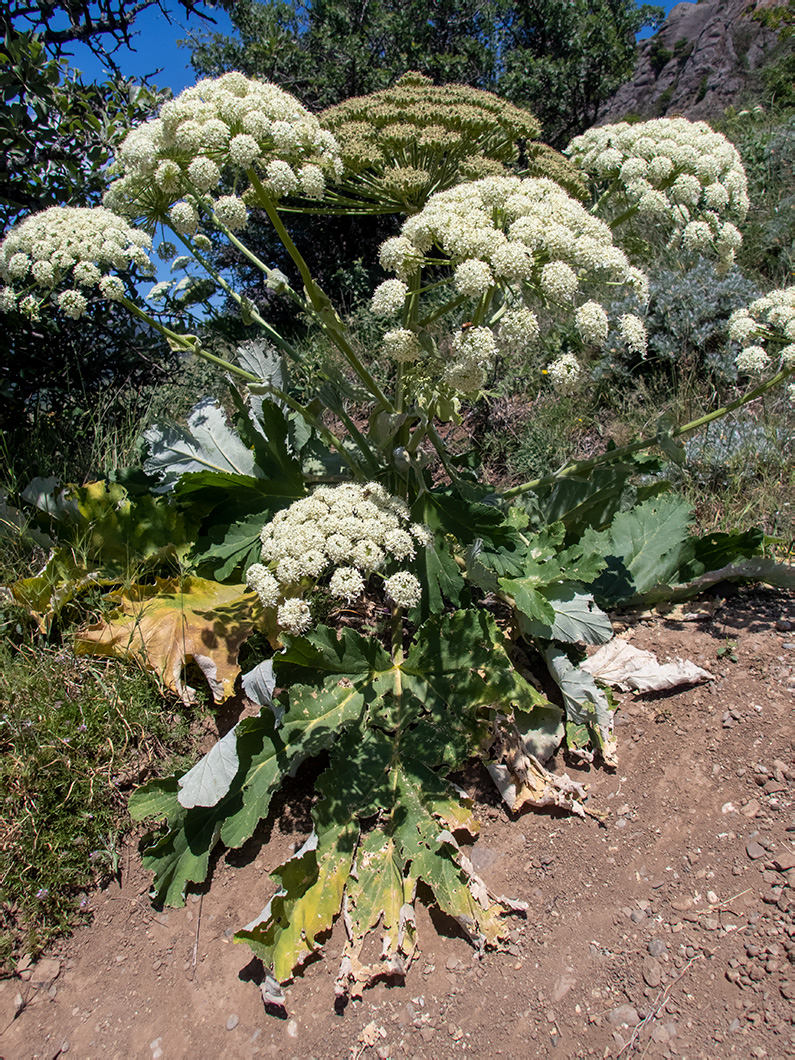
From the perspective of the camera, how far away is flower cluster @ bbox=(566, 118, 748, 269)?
2768 millimetres

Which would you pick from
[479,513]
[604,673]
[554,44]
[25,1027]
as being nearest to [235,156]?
[479,513]

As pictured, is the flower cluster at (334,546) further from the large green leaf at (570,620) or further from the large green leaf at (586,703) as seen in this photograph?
the large green leaf at (586,703)

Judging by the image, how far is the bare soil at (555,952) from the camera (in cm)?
200

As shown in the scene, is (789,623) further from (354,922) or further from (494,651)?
(354,922)

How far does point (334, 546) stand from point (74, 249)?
5.60ft

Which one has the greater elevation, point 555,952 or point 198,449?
point 198,449

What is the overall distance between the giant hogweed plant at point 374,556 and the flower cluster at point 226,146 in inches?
0.4

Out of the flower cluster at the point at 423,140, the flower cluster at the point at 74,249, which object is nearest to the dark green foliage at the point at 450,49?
the flower cluster at the point at 423,140

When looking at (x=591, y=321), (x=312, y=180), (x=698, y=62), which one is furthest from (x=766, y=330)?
(x=698, y=62)

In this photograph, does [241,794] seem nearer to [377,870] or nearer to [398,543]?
[377,870]

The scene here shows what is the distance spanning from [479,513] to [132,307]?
1.69 meters

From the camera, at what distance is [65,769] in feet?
8.79

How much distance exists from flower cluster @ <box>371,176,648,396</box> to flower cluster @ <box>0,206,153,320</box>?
112cm

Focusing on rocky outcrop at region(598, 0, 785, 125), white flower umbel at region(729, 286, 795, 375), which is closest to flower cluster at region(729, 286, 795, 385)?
white flower umbel at region(729, 286, 795, 375)
